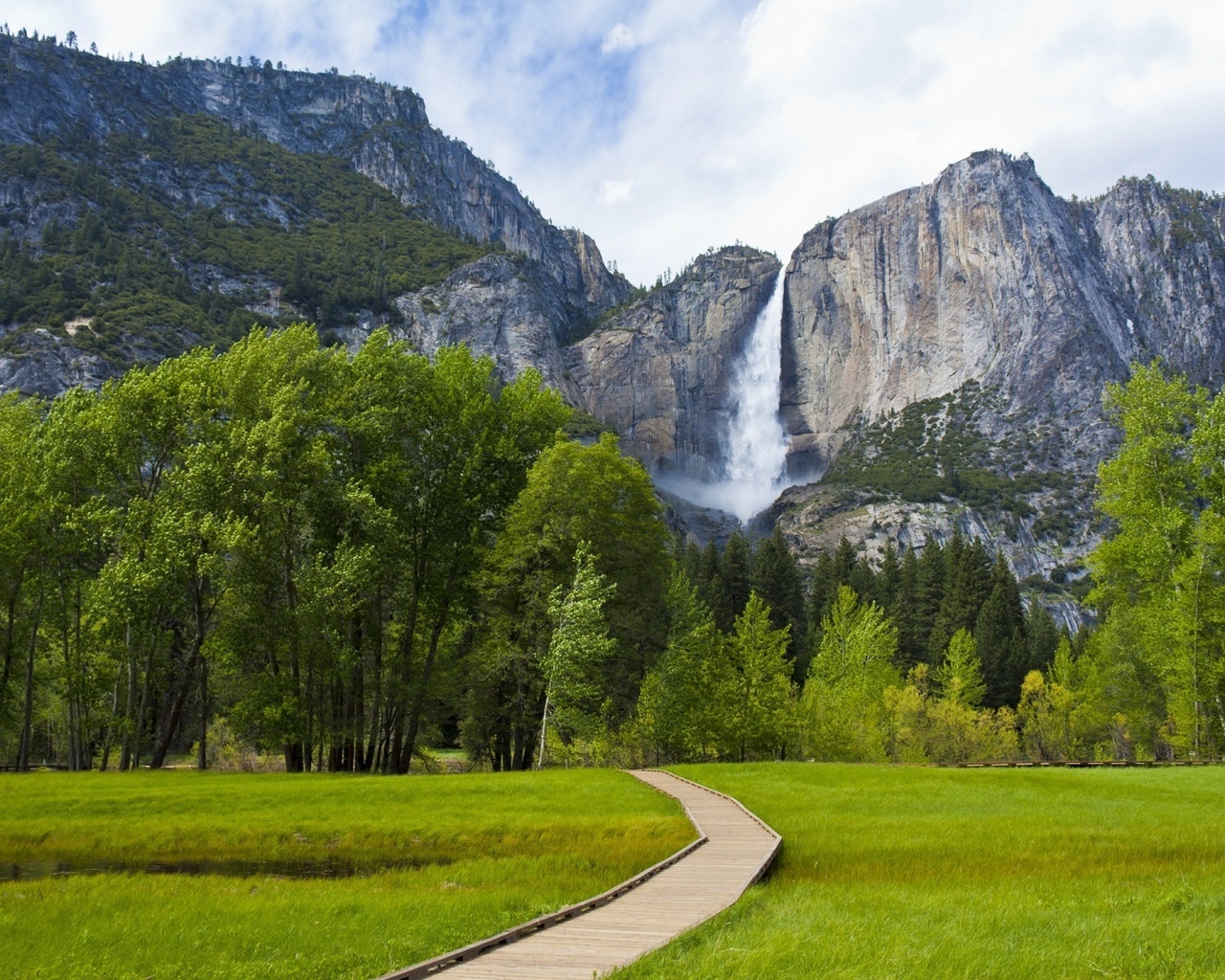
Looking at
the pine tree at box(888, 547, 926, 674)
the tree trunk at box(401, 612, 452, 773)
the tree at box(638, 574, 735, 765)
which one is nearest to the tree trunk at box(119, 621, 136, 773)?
the tree trunk at box(401, 612, 452, 773)

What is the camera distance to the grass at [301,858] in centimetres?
1014

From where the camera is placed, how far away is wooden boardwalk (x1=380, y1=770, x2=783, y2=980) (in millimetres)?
8453

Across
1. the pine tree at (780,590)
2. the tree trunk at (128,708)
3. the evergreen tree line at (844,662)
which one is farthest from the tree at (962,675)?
the tree trunk at (128,708)

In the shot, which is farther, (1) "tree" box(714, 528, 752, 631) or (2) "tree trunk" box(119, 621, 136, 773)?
(1) "tree" box(714, 528, 752, 631)

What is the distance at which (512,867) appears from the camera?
1600cm

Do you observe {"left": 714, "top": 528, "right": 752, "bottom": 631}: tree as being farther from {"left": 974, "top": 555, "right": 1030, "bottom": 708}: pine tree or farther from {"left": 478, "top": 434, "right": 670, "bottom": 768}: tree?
{"left": 478, "top": 434, "right": 670, "bottom": 768}: tree

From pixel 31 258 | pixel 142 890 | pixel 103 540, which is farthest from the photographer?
pixel 31 258

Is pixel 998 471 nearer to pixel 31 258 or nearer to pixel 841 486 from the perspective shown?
pixel 841 486

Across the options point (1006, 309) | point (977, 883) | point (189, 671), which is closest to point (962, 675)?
point (189, 671)

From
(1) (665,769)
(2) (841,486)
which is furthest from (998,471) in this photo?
(1) (665,769)

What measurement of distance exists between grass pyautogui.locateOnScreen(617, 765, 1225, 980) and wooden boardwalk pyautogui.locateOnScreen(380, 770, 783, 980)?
38cm

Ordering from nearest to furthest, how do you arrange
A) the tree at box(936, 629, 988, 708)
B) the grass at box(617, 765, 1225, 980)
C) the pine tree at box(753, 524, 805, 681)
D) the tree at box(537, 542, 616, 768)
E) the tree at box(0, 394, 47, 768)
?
the grass at box(617, 765, 1225, 980), the tree at box(537, 542, 616, 768), the tree at box(0, 394, 47, 768), the tree at box(936, 629, 988, 708), the pine tree at box(753, 524, 805, 681)

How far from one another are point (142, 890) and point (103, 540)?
21497mm

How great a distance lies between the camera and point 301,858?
1820cm
